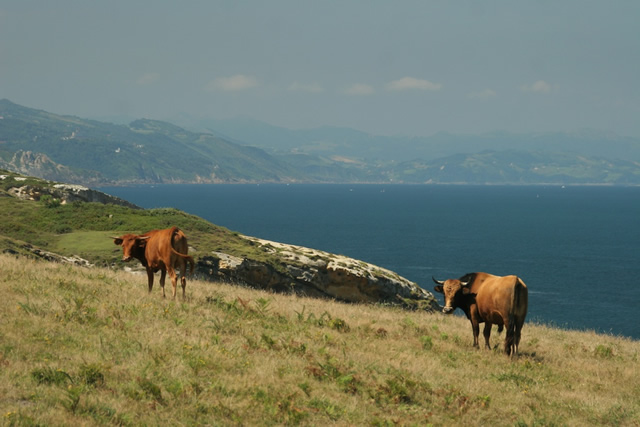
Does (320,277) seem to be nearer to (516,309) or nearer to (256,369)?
(516,309)

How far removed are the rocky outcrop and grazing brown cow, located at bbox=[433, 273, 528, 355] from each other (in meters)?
18.0

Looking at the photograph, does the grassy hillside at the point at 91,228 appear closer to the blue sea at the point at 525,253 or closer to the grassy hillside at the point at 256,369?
the grassy hillside at the point at 256,369

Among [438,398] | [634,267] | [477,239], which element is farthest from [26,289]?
[477,239]

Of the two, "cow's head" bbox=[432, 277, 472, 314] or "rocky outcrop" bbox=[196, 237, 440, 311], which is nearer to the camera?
"cow's head" bbox=[432, 277, 472, 314]

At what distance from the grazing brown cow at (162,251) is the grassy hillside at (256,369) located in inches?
38.7

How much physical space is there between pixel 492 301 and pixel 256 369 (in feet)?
26.6

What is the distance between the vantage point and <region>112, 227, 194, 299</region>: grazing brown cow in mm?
19453

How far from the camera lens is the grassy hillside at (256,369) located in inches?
427

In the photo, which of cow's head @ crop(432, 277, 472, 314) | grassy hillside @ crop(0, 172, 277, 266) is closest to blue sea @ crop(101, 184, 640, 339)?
grassy hillside @ crop(0, 172, 277, 266)

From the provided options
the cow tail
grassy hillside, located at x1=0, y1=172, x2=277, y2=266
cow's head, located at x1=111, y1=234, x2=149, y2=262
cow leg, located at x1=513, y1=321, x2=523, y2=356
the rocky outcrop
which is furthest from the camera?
the rocky outcrop

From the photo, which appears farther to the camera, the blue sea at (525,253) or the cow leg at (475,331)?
the blue sea at (525,253)

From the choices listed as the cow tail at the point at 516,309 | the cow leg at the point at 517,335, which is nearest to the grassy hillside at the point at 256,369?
the cow leg at the point at 517,335

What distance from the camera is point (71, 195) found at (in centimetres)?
5038

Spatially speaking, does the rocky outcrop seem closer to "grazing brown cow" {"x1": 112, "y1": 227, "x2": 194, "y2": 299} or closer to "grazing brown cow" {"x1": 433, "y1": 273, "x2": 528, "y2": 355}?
"grazing brown cow" {"x1": 112, "y1": 227, "x2": 194, "y2": 299}
